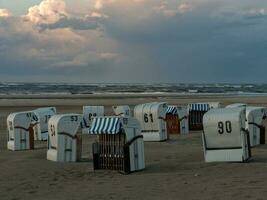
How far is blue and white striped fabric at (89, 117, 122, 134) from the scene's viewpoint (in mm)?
14617

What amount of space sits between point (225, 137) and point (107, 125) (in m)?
3.24

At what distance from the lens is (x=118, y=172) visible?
14562 millimetres

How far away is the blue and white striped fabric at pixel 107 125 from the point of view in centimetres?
1462

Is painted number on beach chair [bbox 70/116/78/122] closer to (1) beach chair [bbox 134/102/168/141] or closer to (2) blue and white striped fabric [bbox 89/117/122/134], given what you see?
(2) blue and white striped fabric [bbox 89/117/122/134]

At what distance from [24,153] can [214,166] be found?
7.65 m

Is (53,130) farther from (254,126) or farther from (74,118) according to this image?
(254,126)

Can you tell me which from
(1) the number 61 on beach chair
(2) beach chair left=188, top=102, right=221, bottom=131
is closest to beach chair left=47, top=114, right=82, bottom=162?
(1) the number 61 on beach chair

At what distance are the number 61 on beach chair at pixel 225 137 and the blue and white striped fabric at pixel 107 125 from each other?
2468mm

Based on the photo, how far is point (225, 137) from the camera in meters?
15.4

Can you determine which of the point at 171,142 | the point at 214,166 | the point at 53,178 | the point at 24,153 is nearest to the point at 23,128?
the point at 24,153

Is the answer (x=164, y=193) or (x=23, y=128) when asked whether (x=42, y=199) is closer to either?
(x=164, y=193)

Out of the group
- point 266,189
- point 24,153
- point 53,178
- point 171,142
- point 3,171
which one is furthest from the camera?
point 171,142

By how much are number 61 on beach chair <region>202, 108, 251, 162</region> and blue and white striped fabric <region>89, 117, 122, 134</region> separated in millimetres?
2468

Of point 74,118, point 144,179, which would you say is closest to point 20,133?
point 74,118
